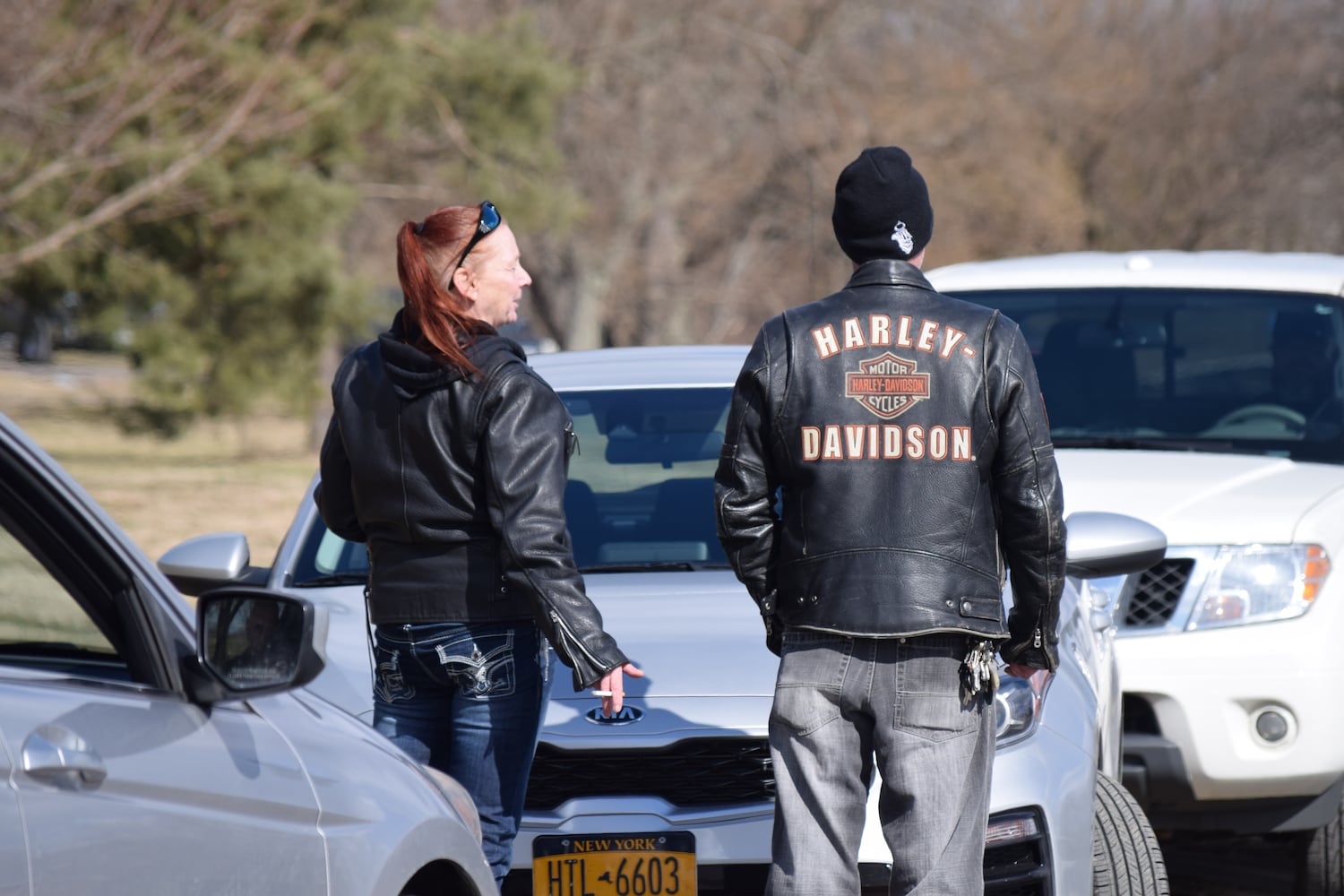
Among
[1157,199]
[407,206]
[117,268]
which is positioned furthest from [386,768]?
[1157,199]

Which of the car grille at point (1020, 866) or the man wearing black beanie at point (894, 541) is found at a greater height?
the man wearing black beanie at point (894, 541)

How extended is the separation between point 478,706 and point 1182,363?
412 centimetres

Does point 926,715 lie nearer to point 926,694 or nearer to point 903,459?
point 926,694

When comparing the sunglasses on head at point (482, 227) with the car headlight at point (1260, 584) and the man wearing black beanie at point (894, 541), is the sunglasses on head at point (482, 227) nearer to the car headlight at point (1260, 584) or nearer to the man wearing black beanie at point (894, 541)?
the man wearing black beanie at point (894, 541)

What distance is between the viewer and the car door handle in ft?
6.78

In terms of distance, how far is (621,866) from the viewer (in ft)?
12.2

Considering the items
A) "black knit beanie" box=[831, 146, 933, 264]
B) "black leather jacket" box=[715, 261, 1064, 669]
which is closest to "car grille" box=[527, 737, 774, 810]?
"black leather jacket" box=[715, 261, 1064, 669]

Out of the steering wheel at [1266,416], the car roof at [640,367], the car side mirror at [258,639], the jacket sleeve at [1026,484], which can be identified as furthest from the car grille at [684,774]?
the steering wheel at [1266,416]

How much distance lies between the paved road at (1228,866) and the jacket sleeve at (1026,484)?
2941 mm

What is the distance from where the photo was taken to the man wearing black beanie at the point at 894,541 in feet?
10.8

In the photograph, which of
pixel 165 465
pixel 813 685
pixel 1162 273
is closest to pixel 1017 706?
pixel 813 685

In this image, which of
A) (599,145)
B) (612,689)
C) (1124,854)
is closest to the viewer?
(612,689)

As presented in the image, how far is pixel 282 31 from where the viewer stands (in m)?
16.9

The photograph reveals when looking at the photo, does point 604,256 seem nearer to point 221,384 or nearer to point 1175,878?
point 221,384
